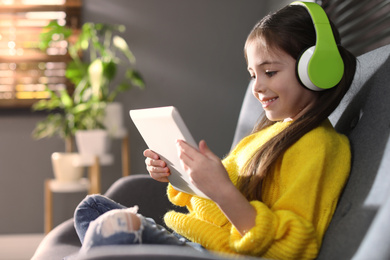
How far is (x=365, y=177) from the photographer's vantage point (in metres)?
0.94

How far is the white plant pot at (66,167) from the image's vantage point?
285 cm

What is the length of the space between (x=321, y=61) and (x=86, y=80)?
6.77 ft

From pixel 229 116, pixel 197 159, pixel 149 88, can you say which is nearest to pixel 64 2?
pixel 149 88

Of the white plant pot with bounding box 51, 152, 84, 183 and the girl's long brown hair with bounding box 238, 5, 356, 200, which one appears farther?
the white plant pot with bounding box 51, 152, 84, 183

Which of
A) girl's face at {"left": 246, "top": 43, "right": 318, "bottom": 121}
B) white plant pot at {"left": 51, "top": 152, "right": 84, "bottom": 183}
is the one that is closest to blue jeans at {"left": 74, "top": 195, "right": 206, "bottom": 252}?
girl's face at {"left": 246, "top": 43, "right": 318, "bottom": 121}

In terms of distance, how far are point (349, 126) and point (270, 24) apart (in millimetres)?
290

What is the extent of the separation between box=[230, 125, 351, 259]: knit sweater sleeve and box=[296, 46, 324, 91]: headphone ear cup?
0.10 metres

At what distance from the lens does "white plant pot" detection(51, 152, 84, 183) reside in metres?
2.85

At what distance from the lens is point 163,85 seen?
3.27 metres

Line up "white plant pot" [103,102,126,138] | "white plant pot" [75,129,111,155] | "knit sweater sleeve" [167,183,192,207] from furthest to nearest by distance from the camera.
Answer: "white plant pot" [103,102,126,138]
"white plant pot" [75,129,111,155]
"knit sweater sleeve" [167,183,192,207]

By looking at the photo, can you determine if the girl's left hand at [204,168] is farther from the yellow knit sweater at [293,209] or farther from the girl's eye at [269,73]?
the girl's eye at [269,73]

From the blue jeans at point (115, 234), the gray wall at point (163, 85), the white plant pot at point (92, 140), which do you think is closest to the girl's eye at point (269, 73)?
the blue jeans at point (115, 234)

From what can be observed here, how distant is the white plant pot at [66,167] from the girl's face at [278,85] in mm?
1896

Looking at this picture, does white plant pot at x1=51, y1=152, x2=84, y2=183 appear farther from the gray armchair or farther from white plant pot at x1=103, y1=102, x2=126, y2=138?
the gray armchair
